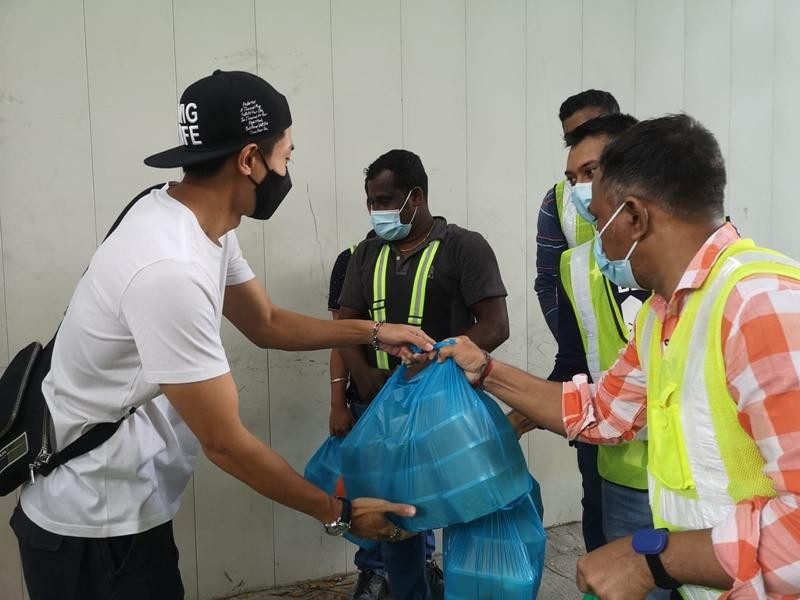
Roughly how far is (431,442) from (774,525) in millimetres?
797

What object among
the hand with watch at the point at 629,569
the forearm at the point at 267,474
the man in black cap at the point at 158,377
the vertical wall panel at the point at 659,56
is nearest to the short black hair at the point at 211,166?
the man in black cap at the point at 158,377

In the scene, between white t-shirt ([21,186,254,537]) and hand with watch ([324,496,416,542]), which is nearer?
white t-shirt ([21,186,254,537])

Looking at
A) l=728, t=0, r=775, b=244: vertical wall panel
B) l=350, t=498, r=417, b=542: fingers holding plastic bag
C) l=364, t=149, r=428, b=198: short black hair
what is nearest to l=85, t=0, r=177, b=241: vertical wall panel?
l=364, t=149, r=428, b=198: short black hair

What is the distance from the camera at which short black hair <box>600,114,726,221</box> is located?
125 centimetres

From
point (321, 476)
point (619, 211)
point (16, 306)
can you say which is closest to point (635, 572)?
point (619, 211)

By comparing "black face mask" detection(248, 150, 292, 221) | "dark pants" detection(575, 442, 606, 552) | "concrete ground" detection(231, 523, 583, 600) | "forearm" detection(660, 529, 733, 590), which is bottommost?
"concrete ground" detection(231, 523, 583, 600)

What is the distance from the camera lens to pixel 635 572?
122cm

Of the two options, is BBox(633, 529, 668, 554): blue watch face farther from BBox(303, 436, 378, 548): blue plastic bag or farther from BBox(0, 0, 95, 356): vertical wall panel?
BBox(0, 0, 95, 356): vertical wall panel

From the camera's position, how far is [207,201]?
1.55 metres

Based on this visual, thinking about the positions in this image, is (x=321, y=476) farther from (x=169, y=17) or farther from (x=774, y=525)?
(x=169, y=17)

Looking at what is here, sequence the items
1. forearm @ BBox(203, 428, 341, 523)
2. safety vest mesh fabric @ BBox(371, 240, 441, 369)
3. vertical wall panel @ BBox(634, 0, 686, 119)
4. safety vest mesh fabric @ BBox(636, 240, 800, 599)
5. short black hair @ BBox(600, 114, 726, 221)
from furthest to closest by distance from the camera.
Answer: vertical wall panel @ BBox(634, 0, 686, 119) → safety vest mesh fabric @ BBox(371, 240, 441, 369) → forearm @ BBox(203, 428, 341, 523) → short black hair @ BBox(600, 114, 726, 221) → safety vest mesh fabric @ BBox(636, 240, 800, 599)

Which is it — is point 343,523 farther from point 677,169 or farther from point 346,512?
point 677,169

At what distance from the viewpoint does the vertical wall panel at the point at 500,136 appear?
3281 mm

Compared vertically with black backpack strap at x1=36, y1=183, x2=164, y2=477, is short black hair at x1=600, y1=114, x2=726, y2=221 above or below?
above
